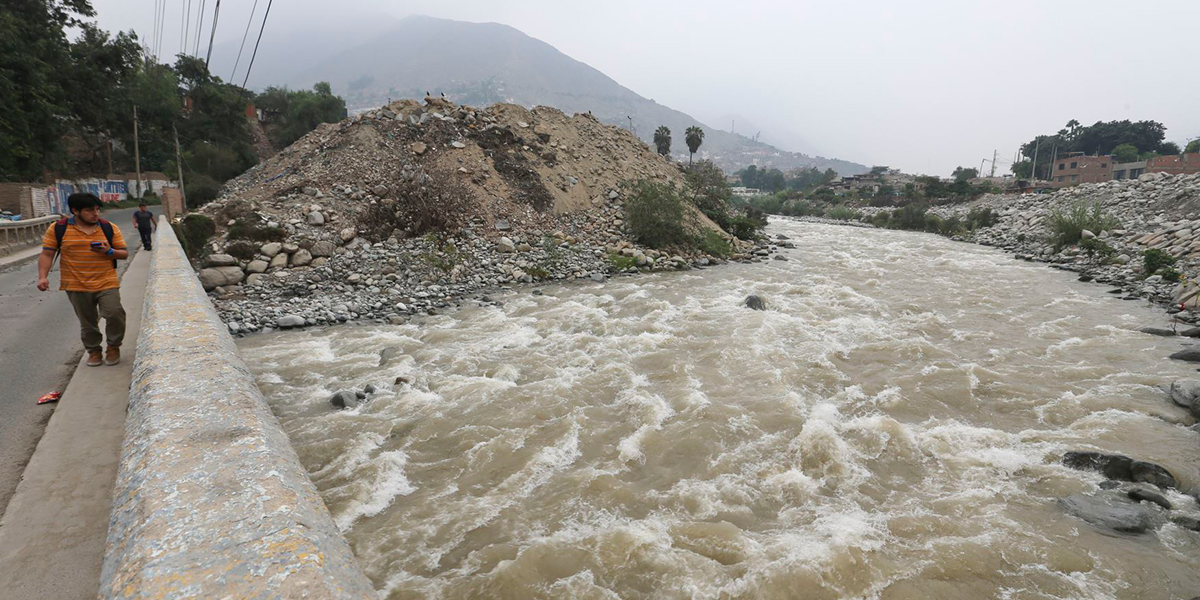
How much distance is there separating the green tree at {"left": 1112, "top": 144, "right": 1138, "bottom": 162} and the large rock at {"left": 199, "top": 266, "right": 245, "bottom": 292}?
76.3 meters

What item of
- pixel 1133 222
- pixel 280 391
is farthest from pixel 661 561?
pixel 1133 222

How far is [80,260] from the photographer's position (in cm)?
489

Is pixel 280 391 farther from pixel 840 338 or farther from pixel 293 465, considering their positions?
pixel 840 338

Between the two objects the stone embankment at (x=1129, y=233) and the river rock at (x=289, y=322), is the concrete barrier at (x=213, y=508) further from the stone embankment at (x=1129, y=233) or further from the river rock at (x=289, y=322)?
the stone embankment at (x=1129, y=233)

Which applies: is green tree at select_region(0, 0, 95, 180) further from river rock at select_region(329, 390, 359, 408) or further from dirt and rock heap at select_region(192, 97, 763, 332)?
river rock at select_region(329, 390, 359, 408)

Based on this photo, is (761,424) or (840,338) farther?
(840,338)

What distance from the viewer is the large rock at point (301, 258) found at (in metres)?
12.3

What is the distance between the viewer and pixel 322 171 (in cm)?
1573

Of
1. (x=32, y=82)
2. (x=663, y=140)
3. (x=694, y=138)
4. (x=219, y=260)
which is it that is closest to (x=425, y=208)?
(x=219, y=260)

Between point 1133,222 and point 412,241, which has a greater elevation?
point 1133,222

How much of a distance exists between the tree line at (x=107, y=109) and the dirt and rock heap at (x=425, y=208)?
6.83 metres

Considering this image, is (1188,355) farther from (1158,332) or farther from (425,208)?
(425,208)

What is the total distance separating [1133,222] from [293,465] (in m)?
28.8

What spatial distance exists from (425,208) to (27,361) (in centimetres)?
987
